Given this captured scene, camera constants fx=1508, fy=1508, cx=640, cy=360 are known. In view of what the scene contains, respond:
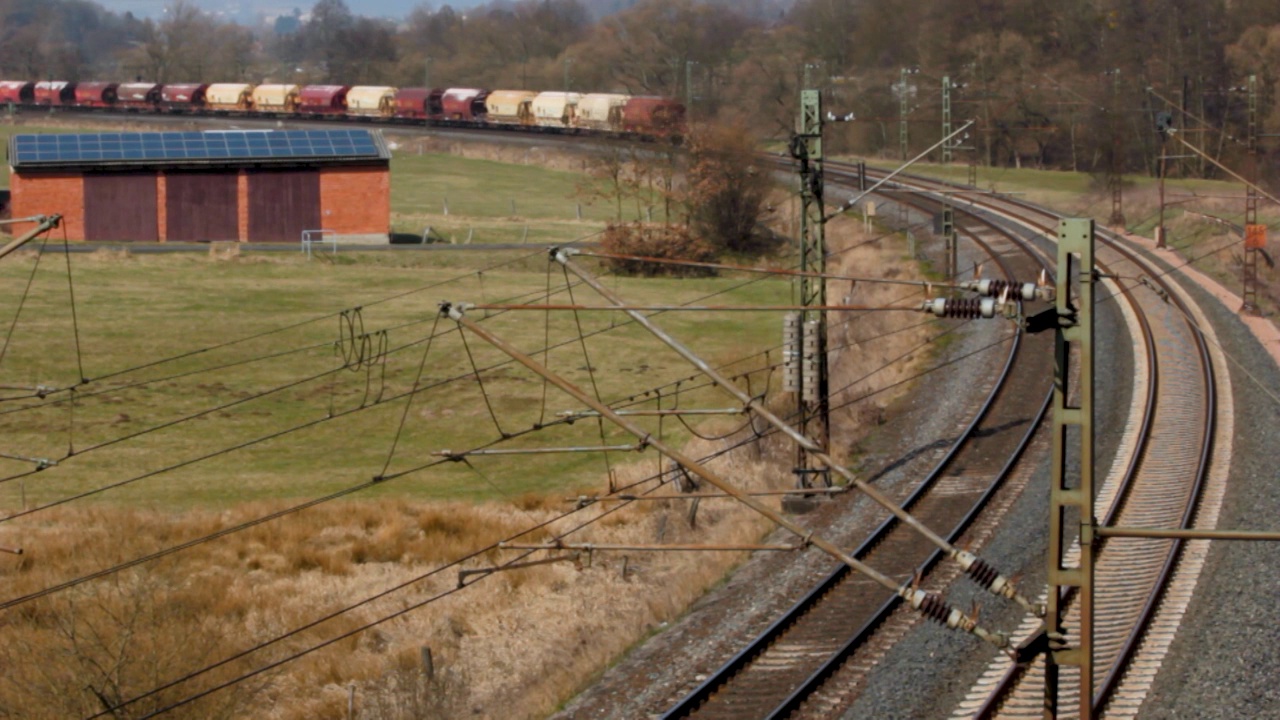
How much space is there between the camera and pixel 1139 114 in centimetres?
6200

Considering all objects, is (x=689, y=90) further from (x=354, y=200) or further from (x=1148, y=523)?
(x=1148, y=523)

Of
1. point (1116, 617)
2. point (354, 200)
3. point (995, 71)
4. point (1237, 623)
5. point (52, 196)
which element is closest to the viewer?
point (1237, 623)

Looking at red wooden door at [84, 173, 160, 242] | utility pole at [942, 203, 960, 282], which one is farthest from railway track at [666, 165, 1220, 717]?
red wooden door at [84, 173, 160, 242]

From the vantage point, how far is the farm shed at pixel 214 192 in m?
50.8

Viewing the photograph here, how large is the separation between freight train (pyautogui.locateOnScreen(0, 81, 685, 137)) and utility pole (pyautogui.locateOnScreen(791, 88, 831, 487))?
158ft

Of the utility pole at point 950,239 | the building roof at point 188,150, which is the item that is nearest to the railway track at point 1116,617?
the utility pole at point 950,239

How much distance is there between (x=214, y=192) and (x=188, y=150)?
1759 millimetres

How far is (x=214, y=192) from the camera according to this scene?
5103cm

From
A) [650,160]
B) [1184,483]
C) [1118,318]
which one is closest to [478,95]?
[650,160]

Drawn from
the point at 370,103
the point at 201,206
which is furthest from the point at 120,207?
the point at 370,103

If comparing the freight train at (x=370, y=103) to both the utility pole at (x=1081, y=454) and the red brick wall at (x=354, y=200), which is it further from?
the utility pole at (x=1081, y=454)

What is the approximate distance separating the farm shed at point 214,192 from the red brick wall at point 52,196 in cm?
3

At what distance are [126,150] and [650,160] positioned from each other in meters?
18.5

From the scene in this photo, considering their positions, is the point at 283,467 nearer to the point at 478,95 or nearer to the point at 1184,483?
the point at 1184,483
